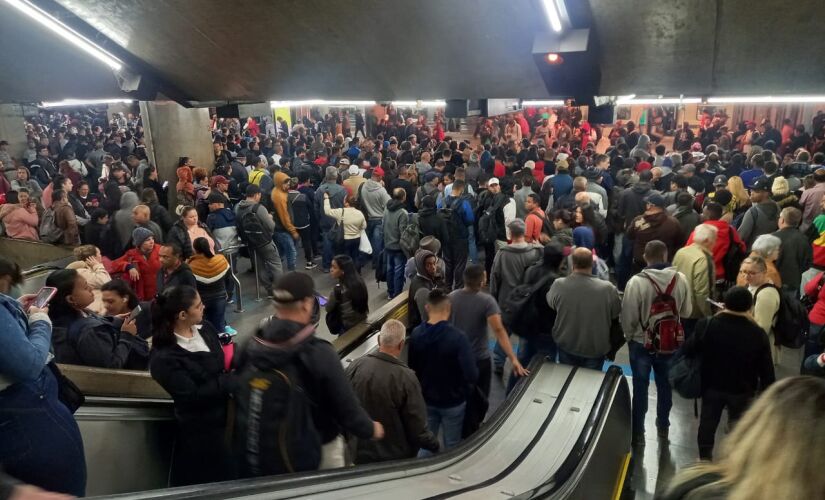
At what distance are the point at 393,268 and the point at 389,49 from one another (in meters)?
3.27

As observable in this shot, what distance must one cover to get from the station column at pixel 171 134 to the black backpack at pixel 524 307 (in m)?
7.45

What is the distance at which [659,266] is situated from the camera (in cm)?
461

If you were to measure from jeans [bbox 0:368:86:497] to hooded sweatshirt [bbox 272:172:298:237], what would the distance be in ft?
18.8

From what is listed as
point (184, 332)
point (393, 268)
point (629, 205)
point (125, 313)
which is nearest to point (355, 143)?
point (393, 268)

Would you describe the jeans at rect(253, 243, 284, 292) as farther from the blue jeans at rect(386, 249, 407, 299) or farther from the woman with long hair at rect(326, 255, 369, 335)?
the woman with long hair at rect(326, 255, 369, 335)

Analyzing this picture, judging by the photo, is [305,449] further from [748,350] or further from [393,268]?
[393,268]

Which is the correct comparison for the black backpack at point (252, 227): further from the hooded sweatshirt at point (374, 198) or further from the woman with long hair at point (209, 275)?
the hooded sweatshirt at point (374, 198)

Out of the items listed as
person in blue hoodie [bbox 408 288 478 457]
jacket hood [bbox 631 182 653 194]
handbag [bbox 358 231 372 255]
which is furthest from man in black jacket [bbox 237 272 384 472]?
jacket hood [bbox 631 182 653 194]

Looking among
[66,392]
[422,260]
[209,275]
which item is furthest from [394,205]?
[66,392]

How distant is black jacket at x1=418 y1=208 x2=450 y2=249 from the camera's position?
25.1 ft

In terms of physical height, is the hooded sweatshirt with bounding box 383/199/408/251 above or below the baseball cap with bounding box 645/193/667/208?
below

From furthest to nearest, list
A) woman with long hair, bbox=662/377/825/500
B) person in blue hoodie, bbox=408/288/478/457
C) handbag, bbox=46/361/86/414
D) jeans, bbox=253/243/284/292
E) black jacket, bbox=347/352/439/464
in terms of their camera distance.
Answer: jeans, bbox=253/243/284/292 → person in blue hoodie, bbox=408/288/478/457 → black jacket, bbox=347/352/439/464 → handbag, bbox=46/361/86/414 → woman with long hair, bbox=662/377/825/500

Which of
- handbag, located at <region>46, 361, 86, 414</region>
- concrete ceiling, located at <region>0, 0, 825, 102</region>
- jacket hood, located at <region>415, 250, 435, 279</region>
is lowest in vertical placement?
handbag, located at <region>46, 361, 86, 414</region>

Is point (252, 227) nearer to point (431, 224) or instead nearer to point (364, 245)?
point (364, 245)
